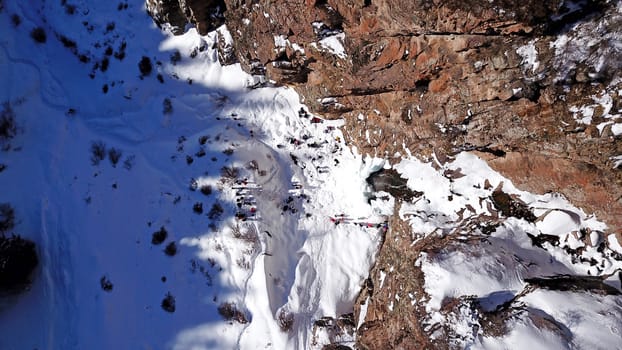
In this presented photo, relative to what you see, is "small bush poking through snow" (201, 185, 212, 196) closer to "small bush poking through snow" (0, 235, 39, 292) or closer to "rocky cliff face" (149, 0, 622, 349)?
"rocky cliff face" (149, 0, 622, 349)

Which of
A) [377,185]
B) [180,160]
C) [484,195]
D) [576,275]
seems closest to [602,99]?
[484,195]

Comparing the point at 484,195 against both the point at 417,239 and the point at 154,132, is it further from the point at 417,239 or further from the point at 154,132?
the point at 154,132

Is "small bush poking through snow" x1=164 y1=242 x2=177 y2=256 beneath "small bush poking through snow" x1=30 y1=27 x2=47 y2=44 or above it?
beneath

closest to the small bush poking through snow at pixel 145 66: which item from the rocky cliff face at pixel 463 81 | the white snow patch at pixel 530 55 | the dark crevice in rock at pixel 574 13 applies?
the rocky cliff face at pixel 463 81

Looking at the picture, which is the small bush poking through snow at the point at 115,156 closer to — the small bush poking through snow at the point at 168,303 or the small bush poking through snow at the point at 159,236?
the small bush poking through snow at the point at 159,236

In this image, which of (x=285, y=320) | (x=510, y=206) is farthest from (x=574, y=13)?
(x=285, y=320)

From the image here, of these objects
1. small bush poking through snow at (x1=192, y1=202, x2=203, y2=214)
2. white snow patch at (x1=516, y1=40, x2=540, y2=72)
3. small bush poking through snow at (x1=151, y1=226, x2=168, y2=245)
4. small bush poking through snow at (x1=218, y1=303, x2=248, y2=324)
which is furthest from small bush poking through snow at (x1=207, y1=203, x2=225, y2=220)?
white snow patch at (x1=516, y1=40, x2=540, y2=72)

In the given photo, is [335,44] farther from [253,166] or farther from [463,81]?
[253,166]
